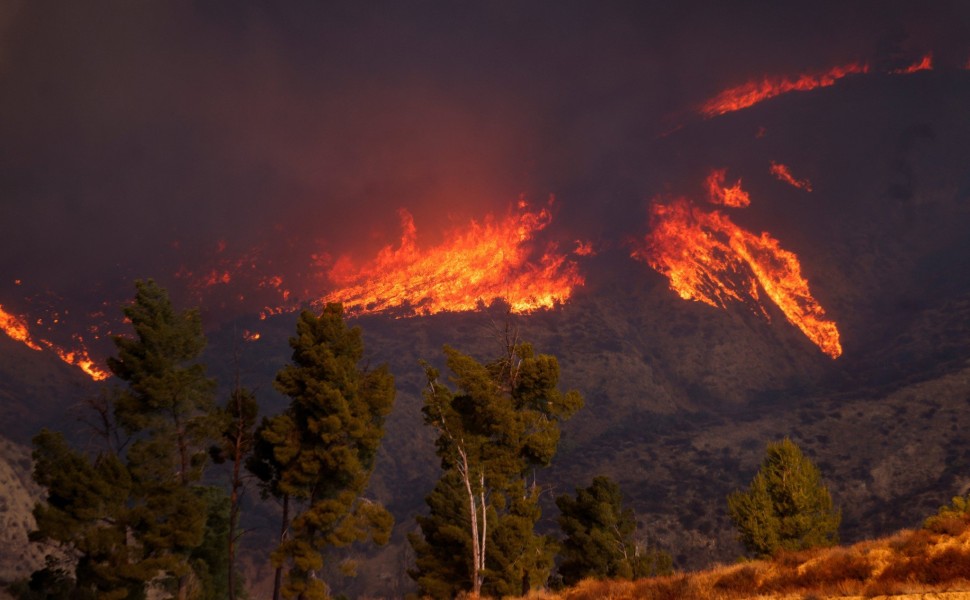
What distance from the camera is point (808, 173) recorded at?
199125 millimetres

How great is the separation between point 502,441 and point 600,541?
577 inches

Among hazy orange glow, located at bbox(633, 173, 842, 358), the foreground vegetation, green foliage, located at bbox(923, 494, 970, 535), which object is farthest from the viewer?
hazy orange glow, located at bbox(633, 173, 842, 358)

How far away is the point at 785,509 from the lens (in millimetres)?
31641

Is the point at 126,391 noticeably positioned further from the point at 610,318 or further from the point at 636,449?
the point at 610,318

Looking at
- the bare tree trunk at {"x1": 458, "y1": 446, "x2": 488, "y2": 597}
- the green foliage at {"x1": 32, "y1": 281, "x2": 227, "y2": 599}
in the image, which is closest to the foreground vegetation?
the bare tree trunk at {"x1": 458, "y1": 446, "x2": 488, "y2": 597}

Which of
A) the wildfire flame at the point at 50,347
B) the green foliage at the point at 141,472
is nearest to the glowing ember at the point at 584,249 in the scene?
the wildfire flame at the point at 50,347

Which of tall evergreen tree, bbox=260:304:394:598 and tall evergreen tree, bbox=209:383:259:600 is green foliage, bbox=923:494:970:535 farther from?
tall evergreen tree, bbox=209:383:259:600

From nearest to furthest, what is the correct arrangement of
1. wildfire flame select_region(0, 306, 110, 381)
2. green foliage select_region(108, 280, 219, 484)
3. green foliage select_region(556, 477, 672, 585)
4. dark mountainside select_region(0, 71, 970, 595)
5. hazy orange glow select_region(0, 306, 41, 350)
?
green foliage select_region(108, 280, 219, 484), green foliage select_region(556, 477, 672, 585), dark mountainside select_region(0, 71, 970, 595), hazy orange glow select_region(0, 306, 41, 350), wildfire flame select_region(0, 306, 110, 381)

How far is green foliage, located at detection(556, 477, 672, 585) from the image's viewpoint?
3297 cm

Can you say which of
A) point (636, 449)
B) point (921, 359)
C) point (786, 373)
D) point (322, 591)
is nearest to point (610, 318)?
point (786, 373)

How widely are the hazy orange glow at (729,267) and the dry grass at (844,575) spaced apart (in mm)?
140906

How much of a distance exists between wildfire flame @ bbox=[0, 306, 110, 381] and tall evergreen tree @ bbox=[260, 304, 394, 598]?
591 ft

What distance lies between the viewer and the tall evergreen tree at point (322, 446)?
2488 cm

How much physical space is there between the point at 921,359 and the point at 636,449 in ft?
219
